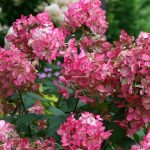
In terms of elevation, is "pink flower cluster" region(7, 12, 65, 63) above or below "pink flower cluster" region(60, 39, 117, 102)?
above

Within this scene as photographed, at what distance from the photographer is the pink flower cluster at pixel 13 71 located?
192cm

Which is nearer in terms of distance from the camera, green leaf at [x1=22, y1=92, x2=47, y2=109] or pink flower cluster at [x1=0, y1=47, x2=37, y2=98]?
pink flower cluster at [x1=0, y1=47, x2=37, y2=98]

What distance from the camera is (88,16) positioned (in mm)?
2301

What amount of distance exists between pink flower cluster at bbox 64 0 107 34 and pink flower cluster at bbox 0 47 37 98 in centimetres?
39

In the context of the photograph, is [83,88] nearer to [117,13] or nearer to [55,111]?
[55,111]

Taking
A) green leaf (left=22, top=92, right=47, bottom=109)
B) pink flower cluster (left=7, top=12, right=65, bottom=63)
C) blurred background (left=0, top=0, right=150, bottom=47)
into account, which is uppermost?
blurred background (left=0, top=0, right=150, bottom=47)

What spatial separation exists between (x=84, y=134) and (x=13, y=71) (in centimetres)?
39

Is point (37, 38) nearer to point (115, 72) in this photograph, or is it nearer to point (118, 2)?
point (115, 72)

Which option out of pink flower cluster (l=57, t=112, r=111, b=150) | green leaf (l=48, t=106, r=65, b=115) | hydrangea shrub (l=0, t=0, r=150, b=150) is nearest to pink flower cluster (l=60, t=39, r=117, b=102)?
hydrangea shrub (l=0, t=0, r=150, b=150)

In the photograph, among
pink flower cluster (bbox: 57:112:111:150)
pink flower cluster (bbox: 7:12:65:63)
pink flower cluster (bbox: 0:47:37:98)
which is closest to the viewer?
pink flower cluster (bbox: 57:112:111:150)

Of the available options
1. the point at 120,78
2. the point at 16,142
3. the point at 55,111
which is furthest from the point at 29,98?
the point at 120,78

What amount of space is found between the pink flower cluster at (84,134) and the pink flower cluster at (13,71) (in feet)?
1.01

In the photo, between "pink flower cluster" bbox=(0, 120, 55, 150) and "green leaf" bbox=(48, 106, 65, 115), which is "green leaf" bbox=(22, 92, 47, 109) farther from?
"pink flower cluster" bbox=(0, 120, 55, 150)

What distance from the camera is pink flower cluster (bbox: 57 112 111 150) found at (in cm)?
169
